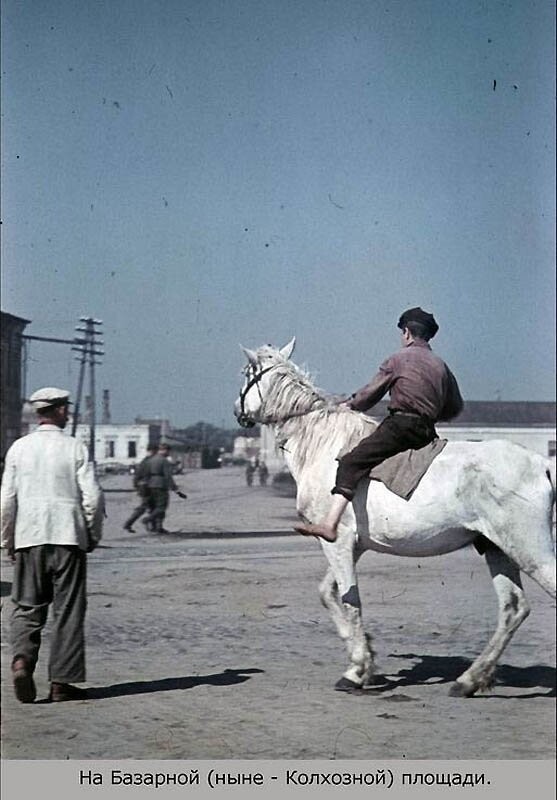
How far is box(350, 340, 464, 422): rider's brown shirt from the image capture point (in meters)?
2.89

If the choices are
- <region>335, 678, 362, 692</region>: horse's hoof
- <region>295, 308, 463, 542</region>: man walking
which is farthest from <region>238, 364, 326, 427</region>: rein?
<region>335, 678, 362, 692</region>: horse's hoof

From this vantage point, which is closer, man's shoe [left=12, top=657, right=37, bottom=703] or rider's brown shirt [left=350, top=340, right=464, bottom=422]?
rider's brown shirt [left=350, top=340, right=464, bottom=422]

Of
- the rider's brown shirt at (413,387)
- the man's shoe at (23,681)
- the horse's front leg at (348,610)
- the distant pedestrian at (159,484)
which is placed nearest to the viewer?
the rider's brown shirt at (413,387)

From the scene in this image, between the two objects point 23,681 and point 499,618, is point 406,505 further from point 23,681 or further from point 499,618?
point 23,681

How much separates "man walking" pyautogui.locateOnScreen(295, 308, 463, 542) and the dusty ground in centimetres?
21

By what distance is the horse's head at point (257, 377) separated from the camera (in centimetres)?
292

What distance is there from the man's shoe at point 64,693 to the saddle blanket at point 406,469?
3.47ft

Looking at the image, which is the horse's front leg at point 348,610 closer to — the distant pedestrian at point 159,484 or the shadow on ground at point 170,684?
the shadow on ground at point 170,684

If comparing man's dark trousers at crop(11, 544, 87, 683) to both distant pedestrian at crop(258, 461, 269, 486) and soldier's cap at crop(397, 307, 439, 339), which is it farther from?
soldier's cap at crop(397, 307, 439, 339)

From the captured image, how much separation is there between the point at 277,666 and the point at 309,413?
0.77 meters

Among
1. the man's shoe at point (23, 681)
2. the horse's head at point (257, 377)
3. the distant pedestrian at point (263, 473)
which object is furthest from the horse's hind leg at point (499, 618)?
the man's shoe at point (23, 681)

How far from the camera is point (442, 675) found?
318cm
